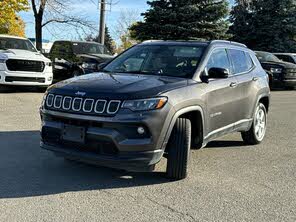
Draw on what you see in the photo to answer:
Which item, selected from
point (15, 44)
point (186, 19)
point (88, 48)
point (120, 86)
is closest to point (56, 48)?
point (88, 48)

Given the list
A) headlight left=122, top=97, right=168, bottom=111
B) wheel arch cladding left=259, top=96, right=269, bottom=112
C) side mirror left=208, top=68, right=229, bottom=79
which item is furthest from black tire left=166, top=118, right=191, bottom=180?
wheel arch cladding left=259, top=96, right=269, bottom=112

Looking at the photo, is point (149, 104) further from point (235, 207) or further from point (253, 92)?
point (253, 92)

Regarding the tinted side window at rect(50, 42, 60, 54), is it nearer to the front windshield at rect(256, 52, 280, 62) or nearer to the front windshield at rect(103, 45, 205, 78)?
the front windshield at rect(256, 52, 280, 62)

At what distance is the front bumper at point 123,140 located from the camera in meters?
4.59

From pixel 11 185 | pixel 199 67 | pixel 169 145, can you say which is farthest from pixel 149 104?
pixel 11 185

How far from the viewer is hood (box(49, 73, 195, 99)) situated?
469cm

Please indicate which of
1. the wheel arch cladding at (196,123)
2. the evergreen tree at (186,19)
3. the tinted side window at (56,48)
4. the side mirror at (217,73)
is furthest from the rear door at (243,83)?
the evergreen tree at (186,19)

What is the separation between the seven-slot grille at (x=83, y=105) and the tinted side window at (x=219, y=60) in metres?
1.73

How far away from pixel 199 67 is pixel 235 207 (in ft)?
6.48

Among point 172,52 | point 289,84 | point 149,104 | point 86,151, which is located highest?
point 172,52

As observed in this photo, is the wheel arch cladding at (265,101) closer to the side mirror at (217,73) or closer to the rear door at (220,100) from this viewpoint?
the rear door at (220,100)

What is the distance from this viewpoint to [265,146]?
727 cm

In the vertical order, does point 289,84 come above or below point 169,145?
below

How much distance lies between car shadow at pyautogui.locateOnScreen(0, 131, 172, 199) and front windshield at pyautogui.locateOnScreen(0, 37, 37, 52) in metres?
8.54
